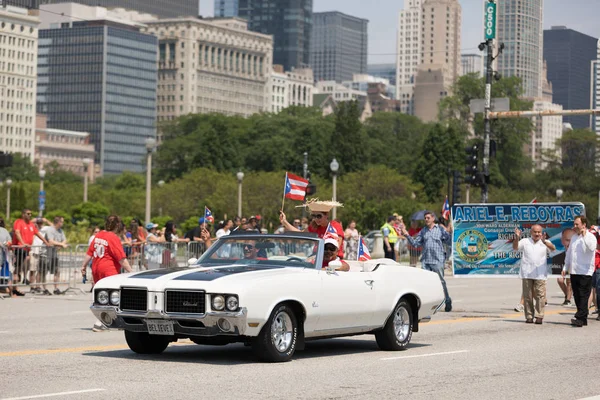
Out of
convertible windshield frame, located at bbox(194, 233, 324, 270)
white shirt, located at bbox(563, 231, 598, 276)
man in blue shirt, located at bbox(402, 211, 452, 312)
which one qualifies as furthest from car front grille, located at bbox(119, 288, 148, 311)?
man in blue shirt, located at bbox(402, 211, 452, 312)

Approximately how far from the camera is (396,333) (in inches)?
635

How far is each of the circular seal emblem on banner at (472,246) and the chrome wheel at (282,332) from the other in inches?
448

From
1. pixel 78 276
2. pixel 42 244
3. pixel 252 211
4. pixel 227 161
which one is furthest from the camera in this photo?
pixel 227 161

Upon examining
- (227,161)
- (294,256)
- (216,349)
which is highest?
(227,161)

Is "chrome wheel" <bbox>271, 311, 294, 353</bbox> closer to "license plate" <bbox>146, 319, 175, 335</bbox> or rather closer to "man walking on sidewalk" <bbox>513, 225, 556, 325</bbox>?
"license plate" <bbox>146, 319, 175, 335</bbox>

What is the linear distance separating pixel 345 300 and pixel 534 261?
7276 millimetres

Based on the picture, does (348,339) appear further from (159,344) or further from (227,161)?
(227,161)

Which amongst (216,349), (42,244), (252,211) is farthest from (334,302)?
(252,211)

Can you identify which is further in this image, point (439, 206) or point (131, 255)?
point (439, 206)

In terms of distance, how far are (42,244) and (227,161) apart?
10159 cm

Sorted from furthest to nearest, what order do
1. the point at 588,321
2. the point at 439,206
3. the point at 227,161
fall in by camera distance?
the point at 227,161
the point at 439,206
the point at 588,321

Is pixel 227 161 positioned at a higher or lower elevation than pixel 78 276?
higher

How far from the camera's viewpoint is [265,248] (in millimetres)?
14984

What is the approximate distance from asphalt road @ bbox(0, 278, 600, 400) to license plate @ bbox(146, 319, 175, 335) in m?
0.37
